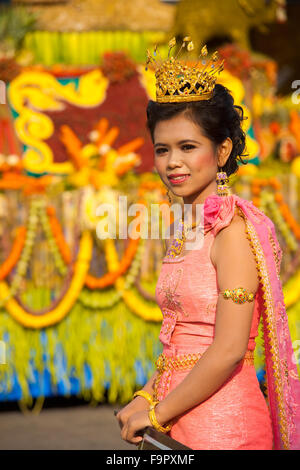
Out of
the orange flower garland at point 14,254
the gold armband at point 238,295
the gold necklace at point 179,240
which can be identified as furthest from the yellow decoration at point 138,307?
the gold armband at point 238,295

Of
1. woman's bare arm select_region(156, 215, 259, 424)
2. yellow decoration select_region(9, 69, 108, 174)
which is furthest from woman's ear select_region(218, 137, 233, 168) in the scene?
yellow decoration select_region(9, 69, 108, 174)

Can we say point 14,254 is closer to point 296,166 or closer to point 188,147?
point 296,166

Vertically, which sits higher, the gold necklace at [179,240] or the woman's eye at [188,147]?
the woman's eye at [188,147]

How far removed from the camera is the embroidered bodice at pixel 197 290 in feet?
5.29

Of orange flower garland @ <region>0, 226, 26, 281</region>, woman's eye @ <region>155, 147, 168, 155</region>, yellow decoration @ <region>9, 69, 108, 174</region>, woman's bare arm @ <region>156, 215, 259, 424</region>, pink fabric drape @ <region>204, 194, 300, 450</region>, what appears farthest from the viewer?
yellow decoration @ <region>9, 69, 108, 174</region>

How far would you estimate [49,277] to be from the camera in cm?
464

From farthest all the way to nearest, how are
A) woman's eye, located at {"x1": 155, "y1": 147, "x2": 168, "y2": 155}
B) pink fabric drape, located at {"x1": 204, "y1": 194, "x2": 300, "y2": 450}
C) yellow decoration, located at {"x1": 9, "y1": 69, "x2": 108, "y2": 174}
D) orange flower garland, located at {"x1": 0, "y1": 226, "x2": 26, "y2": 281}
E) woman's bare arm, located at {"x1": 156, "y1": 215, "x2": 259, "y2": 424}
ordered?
yellow decoration, located at {"x1": 9, "y1": 69, "x2": 108, "y2": 174} → orange flower garland, located at {"x1": 0, "y1": 226, "x2": 26, "y2": 281} → woman's eye, located at {"x1": 155, "y1": 147, "x2": 168, "y2": 155} → pink fabric drape, located at {"x1": 204, "y1": 194, "x2": 300, "y2": 450} → woman's bare arm, located at {"x1": 156, "y1": 215, "x2": 259, "y2": 424}

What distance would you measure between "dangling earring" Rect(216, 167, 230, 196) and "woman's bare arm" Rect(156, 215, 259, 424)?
0.49ft

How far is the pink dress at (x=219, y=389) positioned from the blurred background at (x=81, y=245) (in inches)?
96.9

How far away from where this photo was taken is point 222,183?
1739 mm

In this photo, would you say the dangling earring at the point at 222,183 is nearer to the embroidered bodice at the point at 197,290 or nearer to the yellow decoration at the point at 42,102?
the embroidered bodice at the point at 197,290

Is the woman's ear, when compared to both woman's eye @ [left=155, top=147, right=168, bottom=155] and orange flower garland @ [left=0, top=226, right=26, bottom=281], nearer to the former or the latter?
woman's eye @ [left=155, top=147, right=168, bottom=155]

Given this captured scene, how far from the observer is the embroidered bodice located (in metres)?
1.61

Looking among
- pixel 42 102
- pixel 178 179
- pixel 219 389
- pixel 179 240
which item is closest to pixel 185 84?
pixel 178 179
